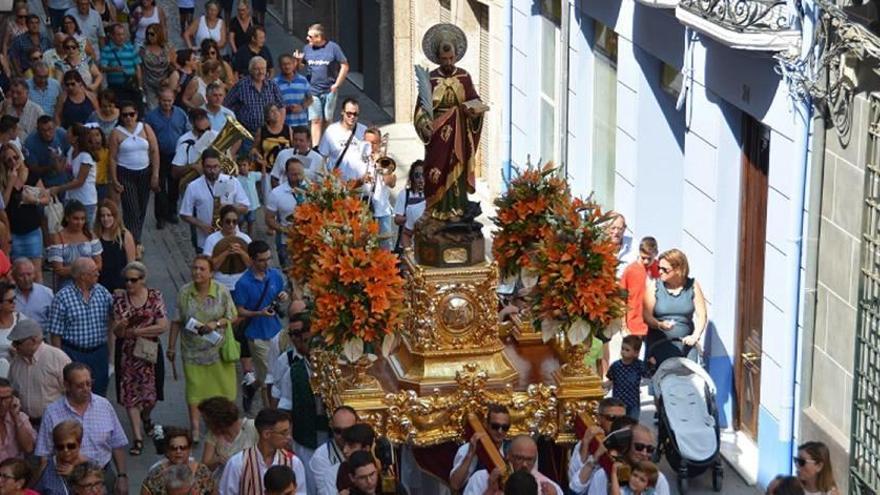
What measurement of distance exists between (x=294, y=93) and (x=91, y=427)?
33.6 feet

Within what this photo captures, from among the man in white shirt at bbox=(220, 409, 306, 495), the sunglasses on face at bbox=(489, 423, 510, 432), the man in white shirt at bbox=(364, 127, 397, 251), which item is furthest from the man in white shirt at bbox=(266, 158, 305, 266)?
the man in white shirt at bbox=(220, 409, 306, 495)

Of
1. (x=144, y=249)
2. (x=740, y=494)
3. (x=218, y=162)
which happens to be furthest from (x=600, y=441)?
(x=144, y=249)

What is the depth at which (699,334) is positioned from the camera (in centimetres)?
1666

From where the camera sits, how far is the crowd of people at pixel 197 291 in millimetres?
12859

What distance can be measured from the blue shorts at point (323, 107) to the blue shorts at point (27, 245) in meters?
6.36

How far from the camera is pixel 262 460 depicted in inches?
507

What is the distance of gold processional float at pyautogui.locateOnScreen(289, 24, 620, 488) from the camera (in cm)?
1392

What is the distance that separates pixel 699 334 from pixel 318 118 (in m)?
9.67

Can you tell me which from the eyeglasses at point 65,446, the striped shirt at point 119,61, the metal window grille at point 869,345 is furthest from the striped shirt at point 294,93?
the metal window grille at point 869,345

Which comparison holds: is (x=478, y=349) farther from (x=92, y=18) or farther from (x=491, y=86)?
(x=92, y=18)

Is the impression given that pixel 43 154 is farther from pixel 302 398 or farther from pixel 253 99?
pixel 302 398

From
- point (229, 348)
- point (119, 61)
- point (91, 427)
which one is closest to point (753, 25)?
point (229, 348)

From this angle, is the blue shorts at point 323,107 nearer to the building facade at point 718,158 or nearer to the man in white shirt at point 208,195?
the building facade at point 718,158

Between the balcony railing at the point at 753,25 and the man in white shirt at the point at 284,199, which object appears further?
the man in white shirt at the point at 284,199
